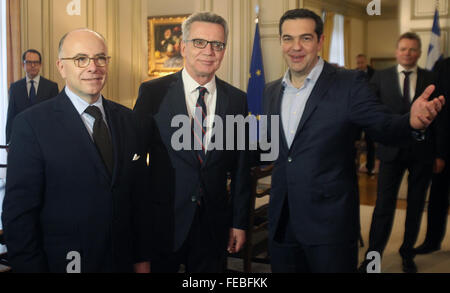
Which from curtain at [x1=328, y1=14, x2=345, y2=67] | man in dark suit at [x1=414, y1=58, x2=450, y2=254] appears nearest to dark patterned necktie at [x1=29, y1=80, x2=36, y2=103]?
man in dark suit at [x1=414, y1=58, x2=450, y2=254]

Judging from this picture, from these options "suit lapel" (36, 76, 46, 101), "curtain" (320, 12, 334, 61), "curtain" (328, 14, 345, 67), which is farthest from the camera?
"curtain" (328, 14, 345, 67)

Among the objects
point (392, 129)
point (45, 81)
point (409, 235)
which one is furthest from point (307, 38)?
point (45, 81)

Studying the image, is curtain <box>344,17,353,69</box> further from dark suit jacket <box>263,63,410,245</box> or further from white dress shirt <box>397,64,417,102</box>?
dark suit jacket <box>263,63,410,245</box>

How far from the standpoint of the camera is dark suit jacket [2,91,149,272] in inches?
64.0

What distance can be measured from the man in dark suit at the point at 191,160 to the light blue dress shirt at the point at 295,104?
223 millimetres

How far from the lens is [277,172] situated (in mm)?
2174

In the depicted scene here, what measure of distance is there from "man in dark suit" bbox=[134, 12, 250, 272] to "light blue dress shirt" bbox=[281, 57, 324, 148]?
0.73 ft

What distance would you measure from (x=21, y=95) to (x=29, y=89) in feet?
0.38

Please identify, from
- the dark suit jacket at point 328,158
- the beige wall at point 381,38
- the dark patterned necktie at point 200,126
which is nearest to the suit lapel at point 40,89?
the dark patterned necktie at point 200,126

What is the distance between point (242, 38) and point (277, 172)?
5.39m

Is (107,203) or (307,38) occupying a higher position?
(307,38)

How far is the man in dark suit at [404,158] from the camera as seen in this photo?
12.5ft

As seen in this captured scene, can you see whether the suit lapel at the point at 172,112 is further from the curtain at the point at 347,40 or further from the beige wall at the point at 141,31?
the curtain at the point at 347,40
